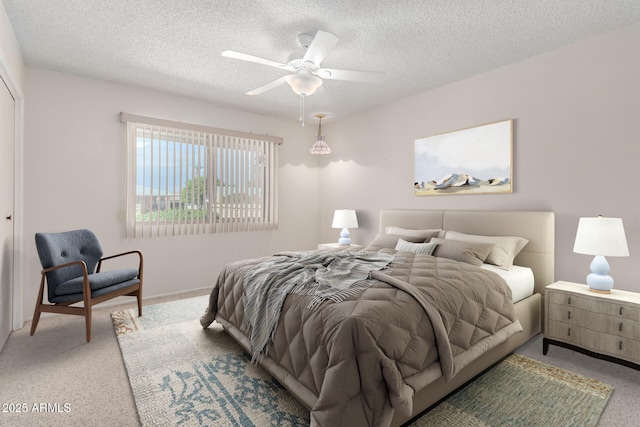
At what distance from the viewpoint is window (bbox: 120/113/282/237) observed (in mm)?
3965

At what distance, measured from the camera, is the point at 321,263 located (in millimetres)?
2514

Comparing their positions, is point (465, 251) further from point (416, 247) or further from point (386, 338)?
point (386, 338)

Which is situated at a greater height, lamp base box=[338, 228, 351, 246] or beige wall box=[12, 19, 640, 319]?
beige wall box=[12, 19, 640, 319]

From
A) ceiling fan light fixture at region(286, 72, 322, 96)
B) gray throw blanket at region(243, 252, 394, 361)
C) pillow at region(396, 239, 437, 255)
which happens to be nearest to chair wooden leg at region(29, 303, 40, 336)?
gray throw blanket at region(243, 252, 394, 361)

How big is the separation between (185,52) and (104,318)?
111 inches

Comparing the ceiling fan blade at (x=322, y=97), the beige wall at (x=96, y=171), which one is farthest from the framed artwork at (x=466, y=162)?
the beige wall at (x=96, y=171)

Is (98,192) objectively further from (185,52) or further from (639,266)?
(639,266)

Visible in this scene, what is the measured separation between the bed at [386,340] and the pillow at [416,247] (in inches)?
14.4

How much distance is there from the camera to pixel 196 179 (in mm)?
4355

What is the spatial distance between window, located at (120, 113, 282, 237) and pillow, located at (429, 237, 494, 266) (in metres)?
2.90

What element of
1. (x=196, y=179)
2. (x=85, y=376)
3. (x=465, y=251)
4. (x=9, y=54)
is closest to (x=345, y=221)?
(x=465, y=251)

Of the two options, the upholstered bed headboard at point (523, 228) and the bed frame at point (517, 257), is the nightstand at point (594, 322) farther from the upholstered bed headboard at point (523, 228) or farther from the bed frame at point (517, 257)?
the upholstered bed headboard at point (523, 228)

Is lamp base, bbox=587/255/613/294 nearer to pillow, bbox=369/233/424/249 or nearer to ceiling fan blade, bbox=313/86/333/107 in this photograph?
pillow, bbox=369/233/424/249

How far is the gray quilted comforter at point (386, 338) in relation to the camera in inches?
55.9
